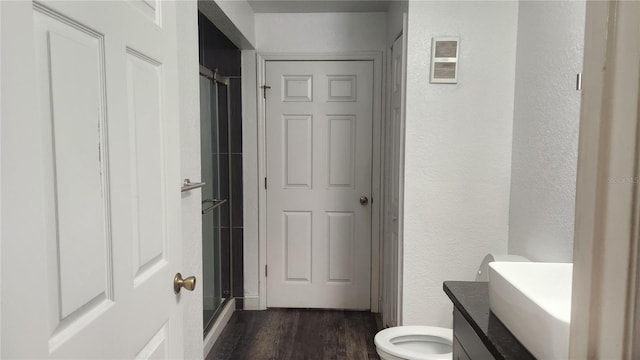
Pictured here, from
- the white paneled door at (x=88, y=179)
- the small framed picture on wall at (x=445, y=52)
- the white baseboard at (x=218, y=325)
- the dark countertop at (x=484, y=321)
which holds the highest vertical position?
the small framed picture on wall at (x=445, y=52)

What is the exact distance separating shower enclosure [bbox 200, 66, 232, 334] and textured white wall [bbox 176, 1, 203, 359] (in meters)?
0.89

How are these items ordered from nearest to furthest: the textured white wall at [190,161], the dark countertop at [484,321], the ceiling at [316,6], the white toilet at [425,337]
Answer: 1. the dark countertop at [484,321]
2. the textured white wall at [190,161]
3. the white toilet at [425,337]
4. the ceiling at [316,6]

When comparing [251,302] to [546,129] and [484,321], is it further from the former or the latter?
[484,321]

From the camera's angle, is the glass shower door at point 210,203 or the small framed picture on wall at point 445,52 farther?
the glass shower door at point 210,203

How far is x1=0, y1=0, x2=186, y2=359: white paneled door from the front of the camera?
60cm

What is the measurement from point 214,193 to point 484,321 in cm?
220

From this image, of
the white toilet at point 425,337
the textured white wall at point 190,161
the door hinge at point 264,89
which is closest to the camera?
the textured white wall at point 190,161

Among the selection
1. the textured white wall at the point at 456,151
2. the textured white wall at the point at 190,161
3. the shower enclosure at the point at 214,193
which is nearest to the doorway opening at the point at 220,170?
the shower enclosure at the point at 214,193

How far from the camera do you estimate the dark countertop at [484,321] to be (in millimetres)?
952

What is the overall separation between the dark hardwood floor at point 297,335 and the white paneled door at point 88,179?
1.73 meters

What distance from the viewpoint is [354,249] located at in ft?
11.3

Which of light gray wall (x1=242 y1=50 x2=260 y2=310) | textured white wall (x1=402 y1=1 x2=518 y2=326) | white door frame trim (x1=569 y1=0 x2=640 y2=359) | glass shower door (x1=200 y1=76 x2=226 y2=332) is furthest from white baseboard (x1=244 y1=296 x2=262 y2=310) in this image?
white door frame trim (x1=569 y1=0 x2=640 y2=359)

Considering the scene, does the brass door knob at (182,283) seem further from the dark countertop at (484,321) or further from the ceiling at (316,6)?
the ceiling at (316,6)

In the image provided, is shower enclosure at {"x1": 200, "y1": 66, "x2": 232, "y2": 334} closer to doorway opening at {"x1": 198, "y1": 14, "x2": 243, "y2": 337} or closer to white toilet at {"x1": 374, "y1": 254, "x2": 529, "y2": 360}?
doorway opening at {"x1": 198, "y1": 14, "x2": 243, "y2": 337}
